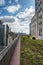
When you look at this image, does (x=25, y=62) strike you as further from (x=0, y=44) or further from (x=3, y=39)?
(x=3, y=39)

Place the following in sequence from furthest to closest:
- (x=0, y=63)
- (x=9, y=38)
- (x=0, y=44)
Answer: (x=9, y=38)
(x=0, y=44)
(x=0, y=63)

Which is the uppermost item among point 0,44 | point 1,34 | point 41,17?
point 41,17

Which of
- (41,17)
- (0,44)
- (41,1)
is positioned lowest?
(0,44)

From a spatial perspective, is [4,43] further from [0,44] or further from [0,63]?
[0,63]

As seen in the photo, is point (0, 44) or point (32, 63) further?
point (0, 44)

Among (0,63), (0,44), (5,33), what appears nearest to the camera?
(0,63)

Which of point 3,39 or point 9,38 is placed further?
point 9,38

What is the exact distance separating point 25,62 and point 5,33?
10044 cm

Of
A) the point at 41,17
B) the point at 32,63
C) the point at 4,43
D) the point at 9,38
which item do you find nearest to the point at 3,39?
the point at 4,43

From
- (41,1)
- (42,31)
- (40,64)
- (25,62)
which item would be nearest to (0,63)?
(25,62)

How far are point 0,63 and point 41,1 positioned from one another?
2056 inches

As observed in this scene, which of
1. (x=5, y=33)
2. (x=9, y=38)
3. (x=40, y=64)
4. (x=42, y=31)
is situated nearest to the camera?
(x=40, y=64)

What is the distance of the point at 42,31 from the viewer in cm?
5284

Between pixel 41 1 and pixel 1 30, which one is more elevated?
pixel 41 1
